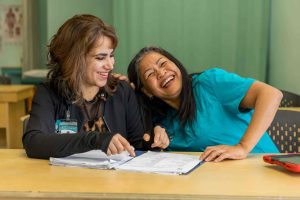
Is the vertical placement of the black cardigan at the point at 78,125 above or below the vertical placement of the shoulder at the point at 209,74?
below

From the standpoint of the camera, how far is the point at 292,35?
10.2 ft

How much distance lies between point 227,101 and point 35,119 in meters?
0.74

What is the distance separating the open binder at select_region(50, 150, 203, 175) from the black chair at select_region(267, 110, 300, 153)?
2.02ft

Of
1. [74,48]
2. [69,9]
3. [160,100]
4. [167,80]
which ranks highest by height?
[69,9]

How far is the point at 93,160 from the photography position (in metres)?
1.38

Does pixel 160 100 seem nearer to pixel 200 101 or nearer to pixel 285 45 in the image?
pixel 200 101

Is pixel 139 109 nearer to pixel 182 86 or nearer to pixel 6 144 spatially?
pixel 182 86

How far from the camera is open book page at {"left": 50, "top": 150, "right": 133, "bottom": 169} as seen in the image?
1.33 meters

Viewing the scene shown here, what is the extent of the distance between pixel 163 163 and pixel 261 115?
1.46 feet

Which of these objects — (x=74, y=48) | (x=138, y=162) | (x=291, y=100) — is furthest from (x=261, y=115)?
(x=291, y=100)

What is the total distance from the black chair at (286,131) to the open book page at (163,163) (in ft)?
2.02

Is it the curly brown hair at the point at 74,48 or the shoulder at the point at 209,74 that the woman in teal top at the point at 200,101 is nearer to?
the shoulder at the point at 209,74

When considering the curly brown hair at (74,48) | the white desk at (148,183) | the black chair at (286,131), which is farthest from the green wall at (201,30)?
the white desk at (148,183)

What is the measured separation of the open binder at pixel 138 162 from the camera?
1.29m
